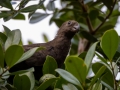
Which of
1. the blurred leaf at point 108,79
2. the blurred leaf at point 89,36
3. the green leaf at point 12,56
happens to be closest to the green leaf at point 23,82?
the green leaf at point 12,56

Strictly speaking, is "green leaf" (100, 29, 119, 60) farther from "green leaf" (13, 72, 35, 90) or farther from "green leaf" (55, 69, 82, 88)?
"green leaf" (13, 72, 35, 90)

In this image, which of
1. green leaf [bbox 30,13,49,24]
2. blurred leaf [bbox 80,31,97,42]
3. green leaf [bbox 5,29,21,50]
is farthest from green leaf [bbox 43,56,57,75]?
green leaf [bbox 30,13,49,24]

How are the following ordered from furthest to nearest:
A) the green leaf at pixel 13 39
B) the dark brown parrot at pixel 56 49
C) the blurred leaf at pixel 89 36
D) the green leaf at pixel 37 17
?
1. the green leaf at pixel 37 17
2. the blurred leaf at pixel 89 36
3. the dark brown parrot at pixel 56 49
4. the green leaf at pixel 13 39

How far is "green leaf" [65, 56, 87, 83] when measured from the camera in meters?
0.98

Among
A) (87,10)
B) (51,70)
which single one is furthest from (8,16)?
(87,10)

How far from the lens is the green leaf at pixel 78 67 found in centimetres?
98

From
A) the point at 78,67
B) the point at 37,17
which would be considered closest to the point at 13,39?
the point at 78,67

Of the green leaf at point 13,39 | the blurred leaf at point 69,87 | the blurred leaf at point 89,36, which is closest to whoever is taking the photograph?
the blurred leaf at point 69,87

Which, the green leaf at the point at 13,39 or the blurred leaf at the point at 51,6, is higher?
the green leaf at the point at 13,39

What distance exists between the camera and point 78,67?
3.24 feet

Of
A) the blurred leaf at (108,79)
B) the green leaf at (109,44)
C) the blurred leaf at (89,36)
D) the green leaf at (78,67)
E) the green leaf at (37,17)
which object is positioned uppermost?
the green leaf at (109,44)

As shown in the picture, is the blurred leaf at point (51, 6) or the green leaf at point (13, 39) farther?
the blurred leaf at point (51, 6)

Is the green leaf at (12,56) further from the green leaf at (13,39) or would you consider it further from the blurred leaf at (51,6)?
the blurred leaf at (51,6)

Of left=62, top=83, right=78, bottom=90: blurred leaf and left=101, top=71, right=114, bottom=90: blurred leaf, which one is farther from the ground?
left=62, top=83, right=78, bottom=90: blurred leaf
